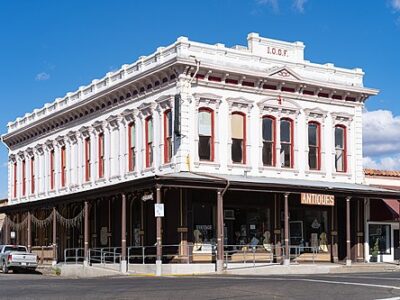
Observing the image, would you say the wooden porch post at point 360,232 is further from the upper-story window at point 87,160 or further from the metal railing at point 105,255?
the upper-story window at point 87,160

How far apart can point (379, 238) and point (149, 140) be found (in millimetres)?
12572

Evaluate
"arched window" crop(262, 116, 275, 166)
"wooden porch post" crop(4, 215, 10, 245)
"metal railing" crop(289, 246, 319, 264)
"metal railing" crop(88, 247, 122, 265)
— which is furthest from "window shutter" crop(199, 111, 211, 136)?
"wooden porch post" crop(4, 215, 10, 245)

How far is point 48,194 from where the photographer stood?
156ft

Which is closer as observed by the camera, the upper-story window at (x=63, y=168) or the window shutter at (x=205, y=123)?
the window shutter at (x=205, y=123)

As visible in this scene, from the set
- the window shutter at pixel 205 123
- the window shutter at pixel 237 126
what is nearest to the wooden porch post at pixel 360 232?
the window shutter at pixel 237 126

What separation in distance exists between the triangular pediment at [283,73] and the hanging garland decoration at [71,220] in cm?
1201

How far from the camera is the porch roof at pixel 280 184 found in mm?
32000

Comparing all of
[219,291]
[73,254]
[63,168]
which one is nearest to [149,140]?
[63,168]

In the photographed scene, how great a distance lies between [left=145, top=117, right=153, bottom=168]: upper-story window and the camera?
36.9 metres

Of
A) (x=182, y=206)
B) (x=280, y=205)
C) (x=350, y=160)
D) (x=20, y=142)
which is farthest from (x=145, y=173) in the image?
(x=20, y=142)

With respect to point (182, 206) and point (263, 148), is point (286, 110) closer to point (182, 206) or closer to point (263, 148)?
point (263, 148)

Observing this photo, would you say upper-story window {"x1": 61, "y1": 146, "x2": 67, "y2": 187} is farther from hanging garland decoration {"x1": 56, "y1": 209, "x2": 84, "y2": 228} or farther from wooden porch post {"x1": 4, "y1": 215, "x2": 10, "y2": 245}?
wooden porch post {"x1": 4, "y1": 215, "x2": 10, "y2": 245}

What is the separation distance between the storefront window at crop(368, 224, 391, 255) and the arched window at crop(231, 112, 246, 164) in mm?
8102

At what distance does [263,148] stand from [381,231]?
8021mm
